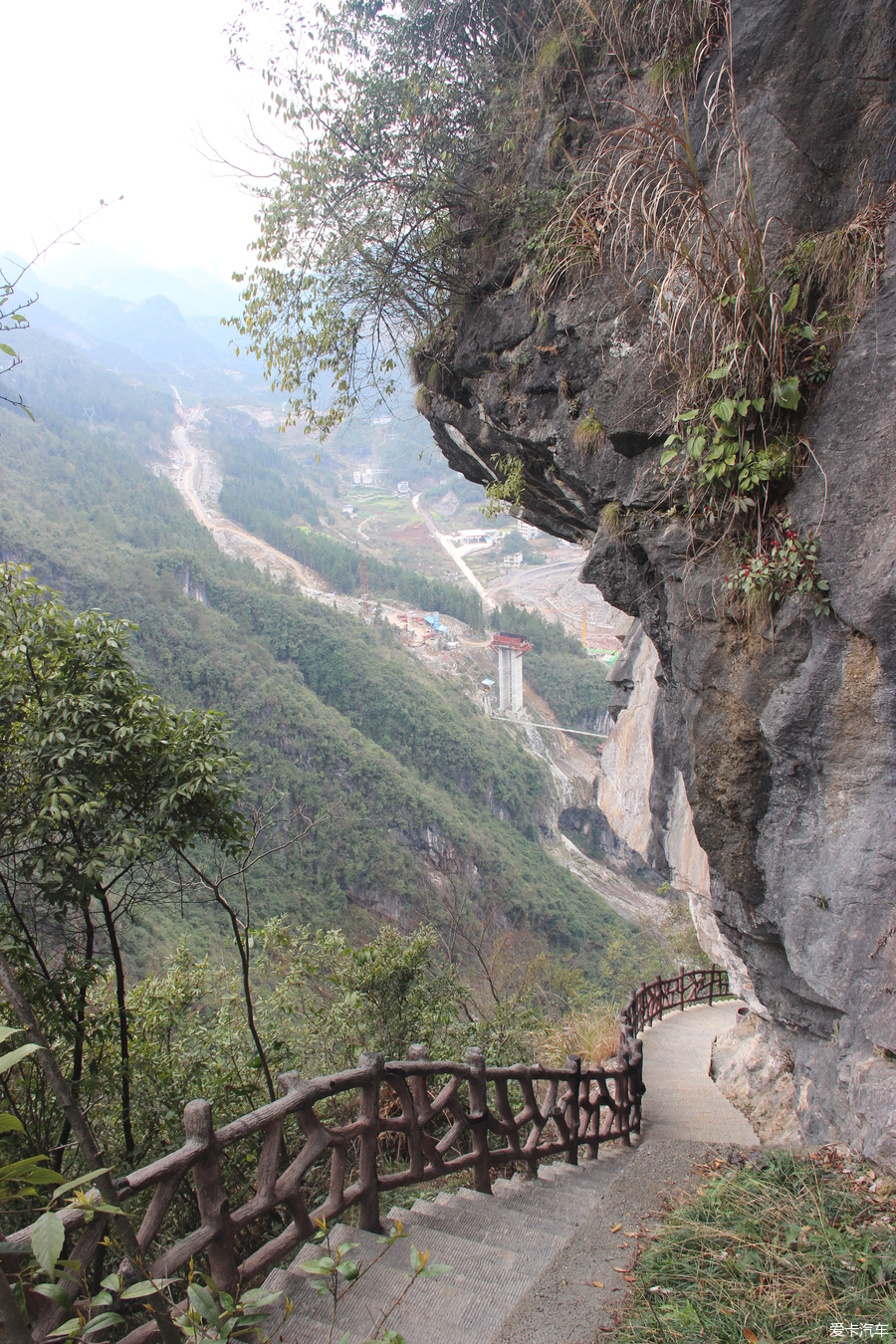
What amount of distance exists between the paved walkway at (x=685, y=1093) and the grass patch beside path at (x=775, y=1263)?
7.35ft

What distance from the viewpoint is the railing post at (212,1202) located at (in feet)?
6.72

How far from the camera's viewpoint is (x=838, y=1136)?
3711mm

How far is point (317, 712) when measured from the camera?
4853cm

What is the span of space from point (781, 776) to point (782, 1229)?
6.82 feet

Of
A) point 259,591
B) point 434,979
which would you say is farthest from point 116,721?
point 259,591

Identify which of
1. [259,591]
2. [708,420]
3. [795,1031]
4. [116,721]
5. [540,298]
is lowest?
[795,1031]

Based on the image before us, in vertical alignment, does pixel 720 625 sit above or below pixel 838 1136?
above

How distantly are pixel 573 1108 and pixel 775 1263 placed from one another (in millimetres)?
2163

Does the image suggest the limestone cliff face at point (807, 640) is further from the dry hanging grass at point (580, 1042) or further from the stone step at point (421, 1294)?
the dry hanging grass at point (580, 1042)

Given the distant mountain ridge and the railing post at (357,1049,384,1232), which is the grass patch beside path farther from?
the distant mountain ridge

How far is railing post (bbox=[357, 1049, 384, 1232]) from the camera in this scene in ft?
8.81

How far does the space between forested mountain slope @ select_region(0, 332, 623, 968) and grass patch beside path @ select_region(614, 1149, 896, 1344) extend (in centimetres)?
3180

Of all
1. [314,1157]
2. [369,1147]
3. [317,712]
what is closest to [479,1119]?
[369,1147]

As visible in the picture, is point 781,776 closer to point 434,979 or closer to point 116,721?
point 116,721
